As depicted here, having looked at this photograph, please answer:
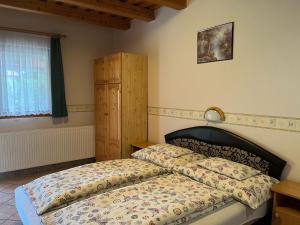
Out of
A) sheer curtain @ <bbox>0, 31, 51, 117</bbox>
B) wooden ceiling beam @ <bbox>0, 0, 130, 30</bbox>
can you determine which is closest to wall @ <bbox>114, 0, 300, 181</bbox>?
wooden ceiling beam @ <bbox>0, 0, 130, 30</bbox>

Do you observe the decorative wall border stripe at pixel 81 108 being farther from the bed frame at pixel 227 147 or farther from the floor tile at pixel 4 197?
the bed frame at pixel 227 147

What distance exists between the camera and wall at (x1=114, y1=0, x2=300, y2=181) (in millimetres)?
2285

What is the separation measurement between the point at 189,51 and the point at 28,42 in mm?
2517

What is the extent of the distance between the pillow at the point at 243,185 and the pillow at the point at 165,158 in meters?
0.27

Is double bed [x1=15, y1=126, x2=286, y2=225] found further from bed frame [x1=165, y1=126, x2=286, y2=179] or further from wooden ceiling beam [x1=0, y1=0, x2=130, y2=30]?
wooden ceiling beam [x1=0, y1=0, x2=130, y2=30]

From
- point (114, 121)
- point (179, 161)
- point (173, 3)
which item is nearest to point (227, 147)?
point (179, 161)

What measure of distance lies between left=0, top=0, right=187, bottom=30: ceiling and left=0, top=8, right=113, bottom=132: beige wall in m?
0.49

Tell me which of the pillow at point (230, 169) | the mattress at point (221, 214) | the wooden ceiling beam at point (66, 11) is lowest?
the mattress at point (221, 214)

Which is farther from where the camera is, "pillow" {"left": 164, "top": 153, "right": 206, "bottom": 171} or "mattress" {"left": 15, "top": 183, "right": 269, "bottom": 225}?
"pillow" {"left": 164, "top": 153, "right": 206, "bottom": 171}

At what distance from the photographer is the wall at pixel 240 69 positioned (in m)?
2.29

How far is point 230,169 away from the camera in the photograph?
89.7 inches

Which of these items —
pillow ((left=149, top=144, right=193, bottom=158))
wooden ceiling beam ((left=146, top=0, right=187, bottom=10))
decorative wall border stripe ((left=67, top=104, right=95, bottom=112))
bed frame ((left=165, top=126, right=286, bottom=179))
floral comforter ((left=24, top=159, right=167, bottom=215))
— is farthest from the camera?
decorative wall border stripe ((left=67, top=104, right=95, bottom=112))

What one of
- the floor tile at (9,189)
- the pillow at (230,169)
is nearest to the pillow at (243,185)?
the pillow at (230,169)

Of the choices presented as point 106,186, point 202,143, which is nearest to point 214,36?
point 202,143
